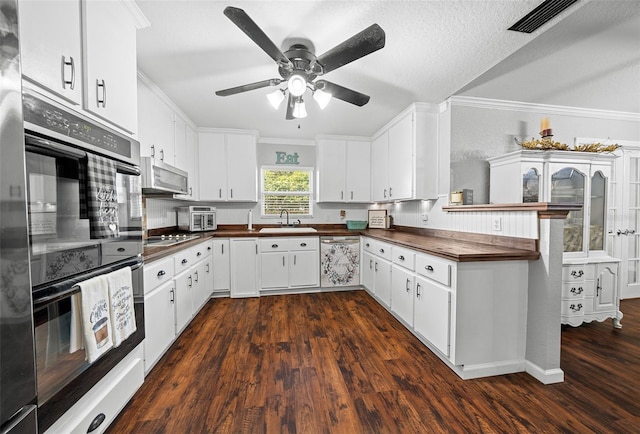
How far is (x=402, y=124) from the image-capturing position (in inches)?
127

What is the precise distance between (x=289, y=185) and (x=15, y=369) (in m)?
3.93

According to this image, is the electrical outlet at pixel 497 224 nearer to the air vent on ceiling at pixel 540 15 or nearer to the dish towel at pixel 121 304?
the air vent on ceiling at pixel 540 15

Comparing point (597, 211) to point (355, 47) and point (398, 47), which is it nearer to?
point (398, 47)

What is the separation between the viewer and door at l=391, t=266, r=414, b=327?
245cm

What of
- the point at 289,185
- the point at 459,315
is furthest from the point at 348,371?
the point at 289,185

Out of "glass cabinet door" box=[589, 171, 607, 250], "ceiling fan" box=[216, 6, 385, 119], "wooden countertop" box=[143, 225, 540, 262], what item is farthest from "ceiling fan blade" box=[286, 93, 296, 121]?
"glass cabinet door" box=[589, 171, 607, 250]

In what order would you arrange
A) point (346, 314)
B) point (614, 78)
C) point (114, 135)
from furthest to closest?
point (346, 314) → point (614, 78) → point (114, 135)

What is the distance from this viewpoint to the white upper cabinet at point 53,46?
0.85 metres

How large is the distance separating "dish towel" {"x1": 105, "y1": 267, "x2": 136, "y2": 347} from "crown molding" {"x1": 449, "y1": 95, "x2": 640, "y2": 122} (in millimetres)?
3331

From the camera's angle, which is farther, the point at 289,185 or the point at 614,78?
the point at 289,185

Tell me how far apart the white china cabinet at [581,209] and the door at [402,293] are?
136cm

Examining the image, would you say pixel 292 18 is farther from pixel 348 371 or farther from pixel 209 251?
pixel 209 251

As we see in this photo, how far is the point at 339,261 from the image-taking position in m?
3.71

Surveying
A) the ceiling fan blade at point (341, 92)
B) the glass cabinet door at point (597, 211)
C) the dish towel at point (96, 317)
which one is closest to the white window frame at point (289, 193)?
the ceiling fan blade at point (341, 92)
